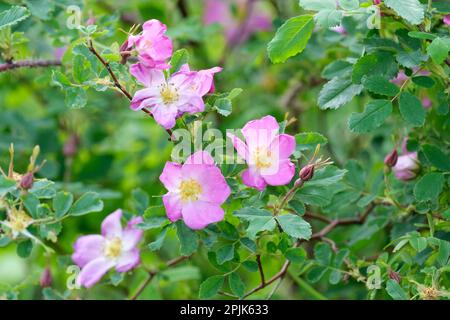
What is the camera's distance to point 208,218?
770 mm

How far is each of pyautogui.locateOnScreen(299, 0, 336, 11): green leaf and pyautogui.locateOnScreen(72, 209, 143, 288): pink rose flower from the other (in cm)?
34

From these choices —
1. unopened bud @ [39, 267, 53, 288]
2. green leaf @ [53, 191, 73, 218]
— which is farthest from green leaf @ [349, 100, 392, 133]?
unopened bud @ [39, 267, 53, 288]

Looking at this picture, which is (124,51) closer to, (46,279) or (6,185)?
(6,185)

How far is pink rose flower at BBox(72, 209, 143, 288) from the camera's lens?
92cm

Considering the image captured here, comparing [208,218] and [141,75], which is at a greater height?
[141,75]

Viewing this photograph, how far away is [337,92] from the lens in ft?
2.82

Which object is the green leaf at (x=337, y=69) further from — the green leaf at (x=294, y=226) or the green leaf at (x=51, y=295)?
the green leaf at (x=51, y=295)

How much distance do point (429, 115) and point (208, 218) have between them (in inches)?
14.0

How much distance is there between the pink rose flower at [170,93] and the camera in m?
0.75

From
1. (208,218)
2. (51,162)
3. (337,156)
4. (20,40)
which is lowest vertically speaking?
(337,156)

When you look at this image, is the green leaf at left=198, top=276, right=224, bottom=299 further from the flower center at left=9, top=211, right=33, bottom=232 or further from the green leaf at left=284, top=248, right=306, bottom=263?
the flower center at left=9, top=211, right=33, bottom=232
